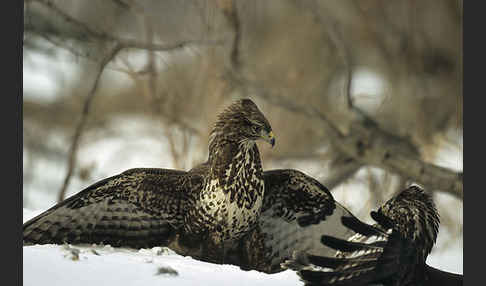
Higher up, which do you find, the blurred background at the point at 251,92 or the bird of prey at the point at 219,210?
the blurred background at the point at 251,92

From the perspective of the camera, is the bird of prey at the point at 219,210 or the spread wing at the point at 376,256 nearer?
the spread wing at the point at 376,256

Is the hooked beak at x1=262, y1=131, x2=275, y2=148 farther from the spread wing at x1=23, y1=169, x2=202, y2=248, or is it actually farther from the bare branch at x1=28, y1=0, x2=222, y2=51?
the bare branch at x1=28, y1=0, x2=222, y2=51

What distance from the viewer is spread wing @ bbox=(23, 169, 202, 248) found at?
2590mm

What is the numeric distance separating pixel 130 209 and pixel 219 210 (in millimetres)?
398

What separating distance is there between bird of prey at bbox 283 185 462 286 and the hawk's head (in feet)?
1.75

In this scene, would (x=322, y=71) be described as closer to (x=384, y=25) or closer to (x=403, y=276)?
(x=384, y=25)

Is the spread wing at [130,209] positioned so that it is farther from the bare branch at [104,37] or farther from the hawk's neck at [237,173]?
the bare branch at [104,37]

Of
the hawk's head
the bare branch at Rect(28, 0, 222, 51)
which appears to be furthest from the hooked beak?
the bare branch at Rect(28, 0, 222, 51)

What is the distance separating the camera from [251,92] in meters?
4.27

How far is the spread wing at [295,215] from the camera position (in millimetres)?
2734

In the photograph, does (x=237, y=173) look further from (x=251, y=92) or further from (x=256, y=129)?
(x=251, y=92)

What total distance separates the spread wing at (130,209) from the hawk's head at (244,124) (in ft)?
0.78

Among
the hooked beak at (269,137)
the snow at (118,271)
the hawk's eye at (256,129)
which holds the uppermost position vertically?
the hawk's eye at (256,129)

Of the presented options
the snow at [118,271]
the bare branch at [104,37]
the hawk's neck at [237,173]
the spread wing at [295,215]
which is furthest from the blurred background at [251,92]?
the snow at [118,271]
